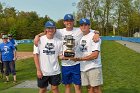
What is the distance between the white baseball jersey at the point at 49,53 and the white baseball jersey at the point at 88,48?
1.52ft

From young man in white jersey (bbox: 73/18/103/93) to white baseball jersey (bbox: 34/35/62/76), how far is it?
0.46 m

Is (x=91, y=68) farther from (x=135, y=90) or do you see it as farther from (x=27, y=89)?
(x=27, y=89)

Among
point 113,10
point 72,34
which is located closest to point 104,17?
point 113,10

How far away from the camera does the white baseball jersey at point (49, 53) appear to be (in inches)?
285

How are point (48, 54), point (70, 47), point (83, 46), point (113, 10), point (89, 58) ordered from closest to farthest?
point (70, 47) → point (89, 58) → point (83, 46) → point (48, 54) → point (113, 10)

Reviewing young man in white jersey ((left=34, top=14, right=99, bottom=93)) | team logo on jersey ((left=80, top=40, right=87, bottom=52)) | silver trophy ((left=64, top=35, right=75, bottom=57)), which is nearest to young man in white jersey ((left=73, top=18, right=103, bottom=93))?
team logo on jersey ((left=80, top=40, right=87, bottom=52))

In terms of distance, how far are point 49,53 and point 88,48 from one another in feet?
2.62

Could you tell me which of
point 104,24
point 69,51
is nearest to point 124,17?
point 104,24

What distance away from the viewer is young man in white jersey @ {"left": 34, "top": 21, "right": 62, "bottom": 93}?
7223mm

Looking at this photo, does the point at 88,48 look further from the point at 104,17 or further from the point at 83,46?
the point at 104,17

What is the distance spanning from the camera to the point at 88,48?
7121 millimetres

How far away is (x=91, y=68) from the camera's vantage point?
23.5 ft

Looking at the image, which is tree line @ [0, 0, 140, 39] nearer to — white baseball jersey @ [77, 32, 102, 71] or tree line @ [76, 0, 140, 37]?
tree line @ [76, 0, 140, 37]

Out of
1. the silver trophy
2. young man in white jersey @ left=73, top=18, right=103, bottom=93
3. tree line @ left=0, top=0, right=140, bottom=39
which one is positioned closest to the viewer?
the silver trophy
